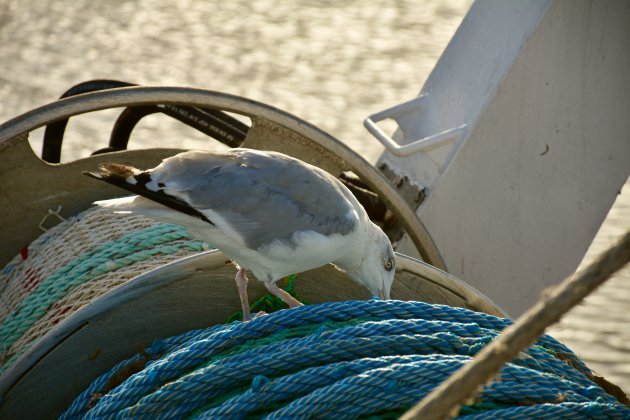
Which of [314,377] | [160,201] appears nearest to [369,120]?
[160,201]

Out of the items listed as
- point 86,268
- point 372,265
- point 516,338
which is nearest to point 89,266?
point 86,268

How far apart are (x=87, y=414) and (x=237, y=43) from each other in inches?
149

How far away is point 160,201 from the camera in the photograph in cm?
183

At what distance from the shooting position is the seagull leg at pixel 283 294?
6.11 feet

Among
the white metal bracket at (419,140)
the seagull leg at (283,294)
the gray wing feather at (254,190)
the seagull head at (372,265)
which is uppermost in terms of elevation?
the white metal bracket at (419,140)

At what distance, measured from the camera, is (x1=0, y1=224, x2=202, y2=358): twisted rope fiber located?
7.16 ft

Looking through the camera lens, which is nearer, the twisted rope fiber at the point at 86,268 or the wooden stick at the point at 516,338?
the wooden stick at the point at 516,338

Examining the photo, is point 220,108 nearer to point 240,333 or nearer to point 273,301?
point 273,301

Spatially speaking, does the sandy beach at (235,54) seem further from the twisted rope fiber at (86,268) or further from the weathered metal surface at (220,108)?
the twisted rope fiber at (86,268)

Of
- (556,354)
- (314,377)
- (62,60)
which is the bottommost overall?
(62,60)

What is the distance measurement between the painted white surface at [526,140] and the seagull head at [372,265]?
478 mm

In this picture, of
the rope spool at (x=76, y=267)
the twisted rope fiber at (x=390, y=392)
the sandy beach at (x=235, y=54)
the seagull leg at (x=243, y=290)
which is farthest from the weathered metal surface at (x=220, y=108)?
the sandy beach at (x=235, y=54)

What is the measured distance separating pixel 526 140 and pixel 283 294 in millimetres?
921

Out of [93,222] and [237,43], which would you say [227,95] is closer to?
[93,222]
